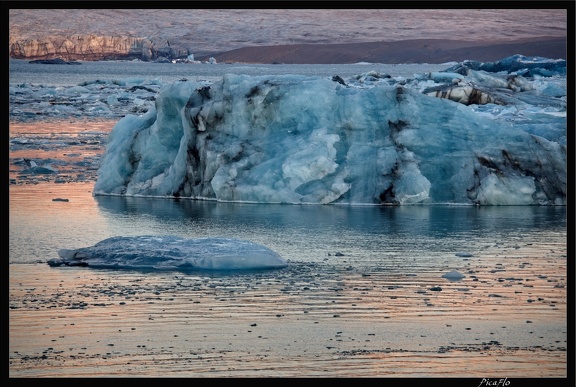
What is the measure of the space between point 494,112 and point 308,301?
14.0m

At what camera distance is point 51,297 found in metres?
6.62

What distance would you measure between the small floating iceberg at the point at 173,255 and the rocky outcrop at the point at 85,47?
32.4 meters

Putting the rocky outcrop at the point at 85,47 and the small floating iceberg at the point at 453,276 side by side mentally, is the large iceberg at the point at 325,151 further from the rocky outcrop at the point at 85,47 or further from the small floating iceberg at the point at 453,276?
the rocky outcrop at the point at 85,47

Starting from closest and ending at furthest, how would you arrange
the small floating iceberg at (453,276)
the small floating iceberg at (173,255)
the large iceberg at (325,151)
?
the small floating iceberg at (453,276), the small floating iceberg at (173,255), the large iceberg at (325,151)

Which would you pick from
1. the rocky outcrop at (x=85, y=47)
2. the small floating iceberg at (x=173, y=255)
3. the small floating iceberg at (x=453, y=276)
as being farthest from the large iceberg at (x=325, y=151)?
the rocky outcrop at (x=85, y=47)

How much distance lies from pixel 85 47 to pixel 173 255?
38363 mm

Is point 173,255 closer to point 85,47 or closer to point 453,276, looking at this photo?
point 453,276

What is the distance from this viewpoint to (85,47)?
44.6m

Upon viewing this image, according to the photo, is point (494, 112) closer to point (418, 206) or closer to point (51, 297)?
point (418, 206)

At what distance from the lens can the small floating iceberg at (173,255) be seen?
24.9 ft

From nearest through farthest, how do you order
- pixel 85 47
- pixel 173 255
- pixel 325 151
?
pixel 173 255
pixel 325 151
pixel 85 47

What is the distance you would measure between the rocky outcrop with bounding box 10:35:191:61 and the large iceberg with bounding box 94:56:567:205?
27.9 metres

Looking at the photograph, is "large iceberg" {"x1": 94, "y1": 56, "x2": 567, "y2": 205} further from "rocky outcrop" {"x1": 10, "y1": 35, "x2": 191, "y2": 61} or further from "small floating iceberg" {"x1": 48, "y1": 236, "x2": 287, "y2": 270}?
"rocky outcrop" {"x1": 10, "y1": 35, "x2": 191, "y2": 61}

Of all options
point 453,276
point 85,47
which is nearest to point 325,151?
point 453,276
